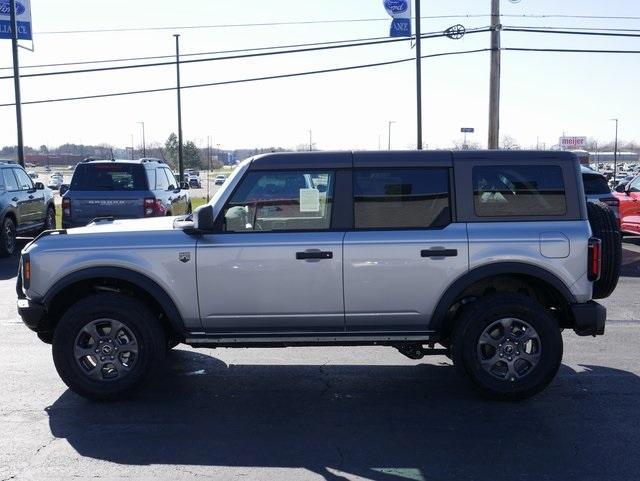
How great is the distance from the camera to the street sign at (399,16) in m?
23.5

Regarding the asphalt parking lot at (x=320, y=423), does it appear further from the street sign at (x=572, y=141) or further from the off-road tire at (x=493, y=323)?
the street sign at (x=572, y=141)

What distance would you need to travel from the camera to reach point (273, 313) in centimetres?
580

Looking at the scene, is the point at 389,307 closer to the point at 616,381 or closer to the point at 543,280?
the point at 543,280

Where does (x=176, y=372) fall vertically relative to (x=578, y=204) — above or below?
below

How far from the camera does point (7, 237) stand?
14727 millimetres

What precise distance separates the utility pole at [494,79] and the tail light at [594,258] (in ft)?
56.5

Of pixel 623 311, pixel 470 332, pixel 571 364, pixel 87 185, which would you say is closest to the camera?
pixel 470 332

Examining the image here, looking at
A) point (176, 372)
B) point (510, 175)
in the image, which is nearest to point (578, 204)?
point (510, 175)

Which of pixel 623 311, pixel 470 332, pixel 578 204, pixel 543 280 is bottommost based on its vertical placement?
pixel 623 311

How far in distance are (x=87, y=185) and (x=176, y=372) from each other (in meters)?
8.82

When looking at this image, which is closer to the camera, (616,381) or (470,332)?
(470,332)

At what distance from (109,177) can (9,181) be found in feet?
7.49

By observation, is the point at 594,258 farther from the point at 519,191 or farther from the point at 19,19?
the point at 19,19

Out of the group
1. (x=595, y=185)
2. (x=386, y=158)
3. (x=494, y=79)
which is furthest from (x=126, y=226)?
(x=494, y=79)
